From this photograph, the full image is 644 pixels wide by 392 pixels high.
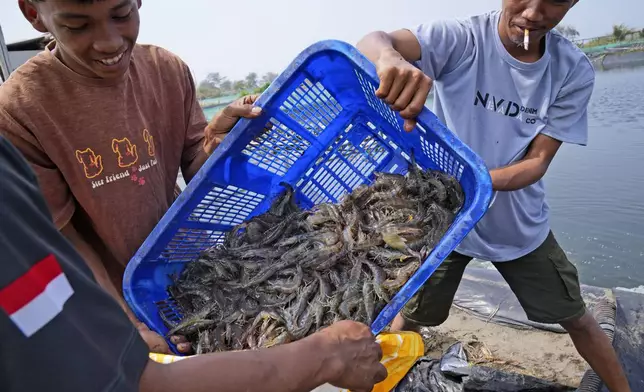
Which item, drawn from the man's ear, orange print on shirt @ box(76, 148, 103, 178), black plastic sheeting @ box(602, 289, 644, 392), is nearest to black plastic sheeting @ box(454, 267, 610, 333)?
black plastic sheeting @ box(602, 289, 644, 392)

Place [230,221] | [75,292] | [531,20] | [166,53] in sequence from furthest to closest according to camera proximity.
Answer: [230,221]
[166,53]
[531,20]
[75,292]

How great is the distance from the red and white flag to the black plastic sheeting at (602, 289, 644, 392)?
11.7 feet

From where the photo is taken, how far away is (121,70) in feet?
7.23

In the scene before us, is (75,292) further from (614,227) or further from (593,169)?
(593,169)

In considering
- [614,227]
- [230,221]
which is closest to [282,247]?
A: [230,221]

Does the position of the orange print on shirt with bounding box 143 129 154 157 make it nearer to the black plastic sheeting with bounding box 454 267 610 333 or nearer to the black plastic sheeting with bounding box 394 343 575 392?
the black plastic sheeting with bounding box 394 343 575 392

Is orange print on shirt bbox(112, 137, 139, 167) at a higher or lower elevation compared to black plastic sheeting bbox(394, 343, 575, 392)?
higher

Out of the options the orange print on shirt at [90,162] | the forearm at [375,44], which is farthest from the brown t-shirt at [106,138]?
the forearm at [375,44]

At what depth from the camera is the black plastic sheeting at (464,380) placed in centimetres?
306

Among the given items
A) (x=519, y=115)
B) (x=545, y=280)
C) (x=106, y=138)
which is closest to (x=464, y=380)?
(x=545, y=280)

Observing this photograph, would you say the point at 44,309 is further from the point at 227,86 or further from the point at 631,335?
the point at 227,86

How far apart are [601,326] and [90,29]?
4.08 meters

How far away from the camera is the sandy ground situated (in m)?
3.60

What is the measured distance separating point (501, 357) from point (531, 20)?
2710 mm
